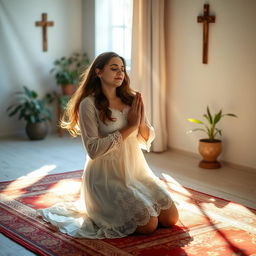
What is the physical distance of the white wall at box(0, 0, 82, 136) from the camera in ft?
23.3

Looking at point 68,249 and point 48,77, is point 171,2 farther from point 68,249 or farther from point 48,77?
point 68,249

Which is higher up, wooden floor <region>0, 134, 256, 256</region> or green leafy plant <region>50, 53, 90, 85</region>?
green leafy plant <region>50, 53, 90, 85</region>

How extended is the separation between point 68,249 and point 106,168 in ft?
2.02

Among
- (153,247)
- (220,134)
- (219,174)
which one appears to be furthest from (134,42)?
(153,247)

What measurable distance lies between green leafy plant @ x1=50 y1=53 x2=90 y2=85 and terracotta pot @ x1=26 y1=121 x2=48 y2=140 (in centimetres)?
68

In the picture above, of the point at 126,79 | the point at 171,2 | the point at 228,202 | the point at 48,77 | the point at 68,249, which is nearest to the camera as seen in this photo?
the point at 68,249

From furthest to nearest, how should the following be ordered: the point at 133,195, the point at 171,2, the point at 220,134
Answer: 1. the point at 171,2
2. the point at 220,134
3. the point at 133,195

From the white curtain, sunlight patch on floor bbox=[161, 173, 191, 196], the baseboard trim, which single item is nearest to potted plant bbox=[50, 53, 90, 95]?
the white curtain

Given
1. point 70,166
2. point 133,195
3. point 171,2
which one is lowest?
point 70,166

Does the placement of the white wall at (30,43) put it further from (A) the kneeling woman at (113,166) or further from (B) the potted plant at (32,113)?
(A) the kneeling woman at (113,166)

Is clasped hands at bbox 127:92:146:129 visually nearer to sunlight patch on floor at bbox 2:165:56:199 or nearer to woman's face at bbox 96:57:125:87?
woman's face at bbox 96:57:125:87

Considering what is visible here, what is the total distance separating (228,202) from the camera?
14.2ft

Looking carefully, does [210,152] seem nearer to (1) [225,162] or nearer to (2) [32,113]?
(1) [225,162]

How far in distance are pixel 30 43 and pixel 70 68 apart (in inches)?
28.5
